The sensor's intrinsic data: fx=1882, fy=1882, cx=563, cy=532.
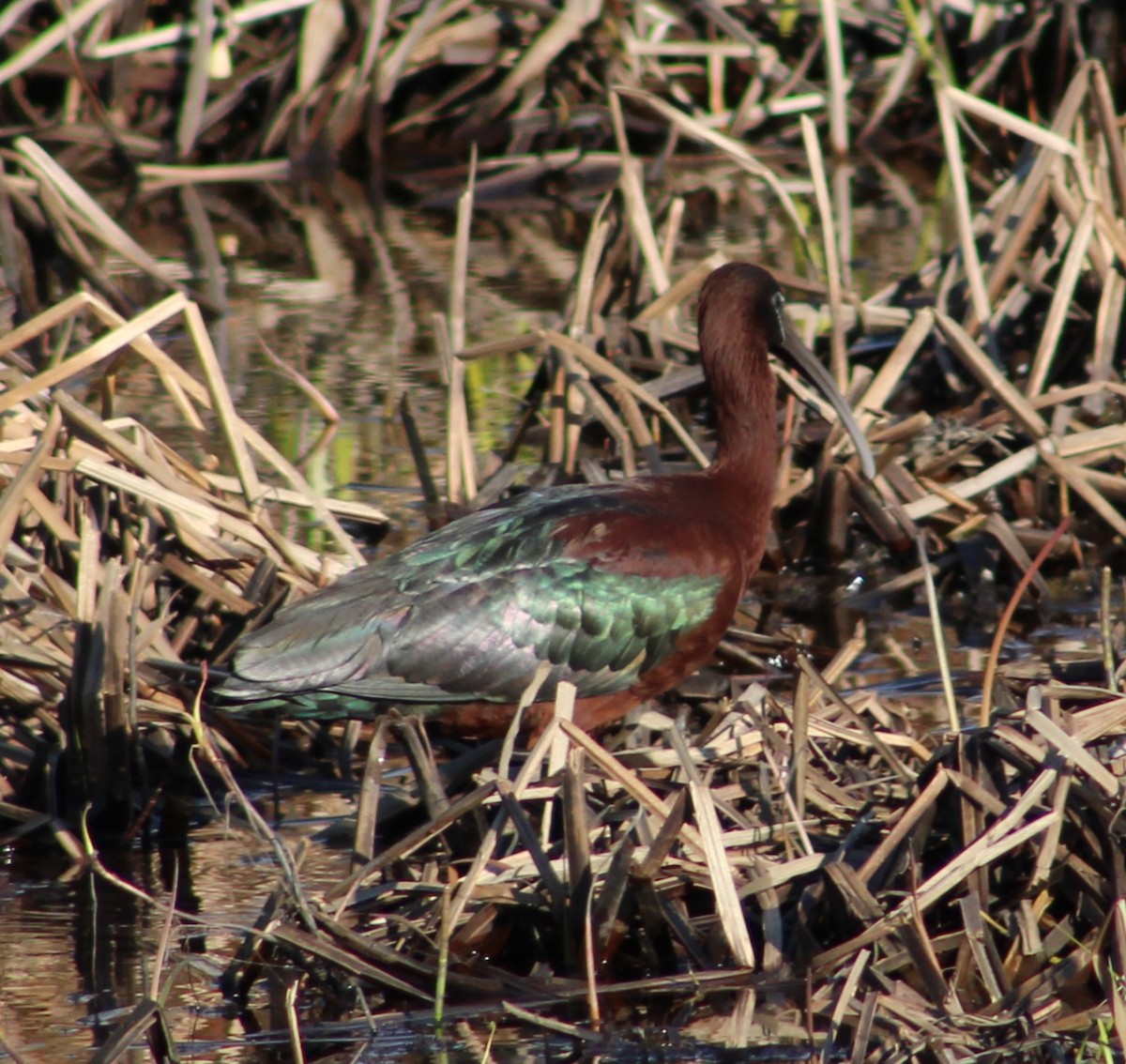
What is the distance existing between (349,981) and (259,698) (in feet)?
3.34

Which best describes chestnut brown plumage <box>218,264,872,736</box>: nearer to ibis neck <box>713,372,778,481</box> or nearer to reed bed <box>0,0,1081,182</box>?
ibis neck <box>713,372,778,481</box>

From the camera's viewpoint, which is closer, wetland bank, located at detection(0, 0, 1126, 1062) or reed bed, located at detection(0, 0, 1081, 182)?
wetland bank, located at detection(0, 0, 1126, 1062)

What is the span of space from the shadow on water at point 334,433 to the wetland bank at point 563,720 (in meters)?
0.02

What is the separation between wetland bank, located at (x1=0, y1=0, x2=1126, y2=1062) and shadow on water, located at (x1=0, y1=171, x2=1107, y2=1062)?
0.02 meters

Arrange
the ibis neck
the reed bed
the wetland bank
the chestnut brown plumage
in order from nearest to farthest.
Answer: the wetland bank, the chestnut brown plumage, the ibis neck, the reed bed

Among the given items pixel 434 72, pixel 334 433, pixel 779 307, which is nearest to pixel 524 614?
pixel 779 307

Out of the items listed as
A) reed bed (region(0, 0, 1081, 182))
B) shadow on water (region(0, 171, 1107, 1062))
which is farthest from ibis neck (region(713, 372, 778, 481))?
reed bed (region(0, 0, 1081, 182))

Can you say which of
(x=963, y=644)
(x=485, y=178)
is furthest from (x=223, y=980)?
(x=485, y=178)

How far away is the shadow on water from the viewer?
3625mm

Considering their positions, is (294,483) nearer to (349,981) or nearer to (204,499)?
(204,499)

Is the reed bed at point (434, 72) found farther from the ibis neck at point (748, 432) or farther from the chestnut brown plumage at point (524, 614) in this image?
the chestnut brown plumage at point (524, 614)

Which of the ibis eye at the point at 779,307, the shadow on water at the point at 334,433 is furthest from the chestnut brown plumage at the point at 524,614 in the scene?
the ibis eye at the point at 779,307

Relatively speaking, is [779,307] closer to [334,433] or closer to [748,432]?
[748,432]

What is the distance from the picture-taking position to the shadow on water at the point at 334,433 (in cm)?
→ 362
